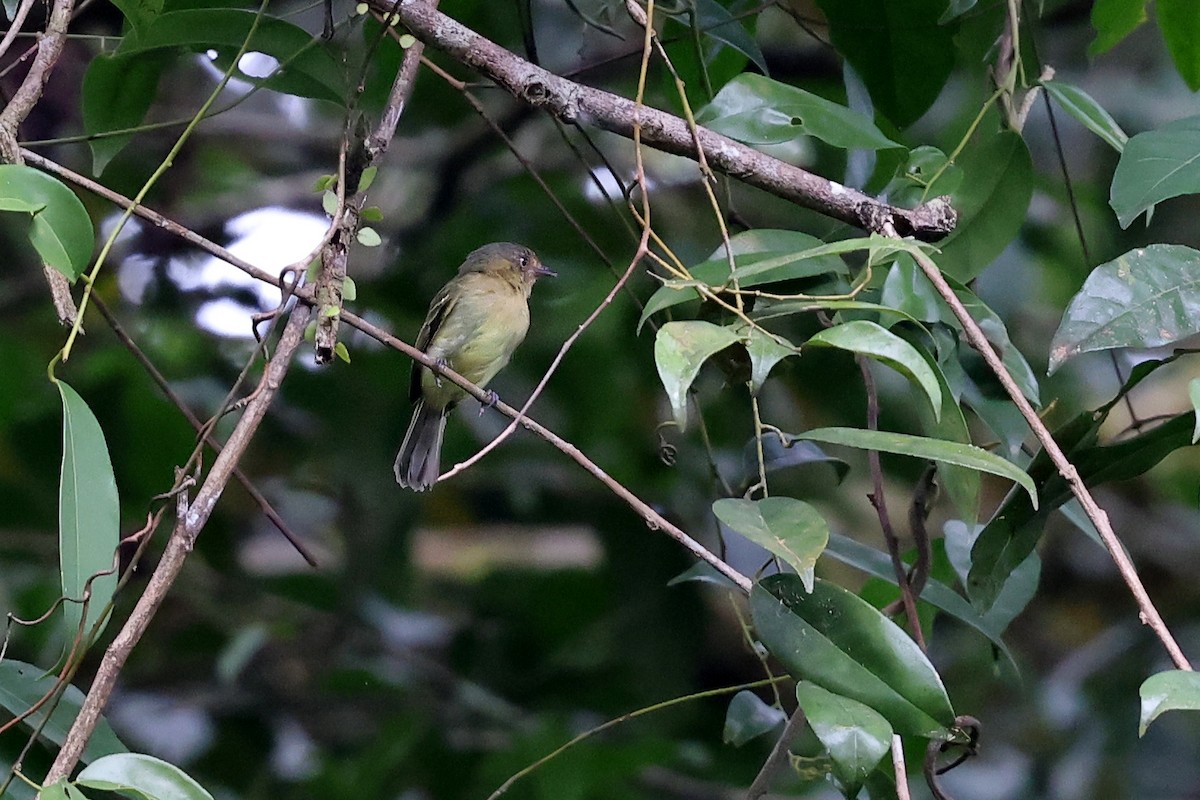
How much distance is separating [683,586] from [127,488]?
164cm

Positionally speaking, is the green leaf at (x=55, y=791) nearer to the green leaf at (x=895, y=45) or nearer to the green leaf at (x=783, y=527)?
the green leaf at (x=783, y=527)

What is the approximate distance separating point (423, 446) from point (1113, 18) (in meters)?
2.17

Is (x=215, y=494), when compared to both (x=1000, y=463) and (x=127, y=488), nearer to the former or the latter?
(x=1000, y=463)

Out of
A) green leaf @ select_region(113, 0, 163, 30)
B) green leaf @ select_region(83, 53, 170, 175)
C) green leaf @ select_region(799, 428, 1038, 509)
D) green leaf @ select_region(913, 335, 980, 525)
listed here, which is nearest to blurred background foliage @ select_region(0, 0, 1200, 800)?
green leaf @ select_region(83, 53, 170, 175)

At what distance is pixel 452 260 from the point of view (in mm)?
4234

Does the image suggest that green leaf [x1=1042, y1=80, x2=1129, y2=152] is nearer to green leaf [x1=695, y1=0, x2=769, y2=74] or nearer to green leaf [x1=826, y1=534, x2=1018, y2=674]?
green leaf [x1=695, y1=0, x2=769, y2=74]

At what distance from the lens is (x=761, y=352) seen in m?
1.58

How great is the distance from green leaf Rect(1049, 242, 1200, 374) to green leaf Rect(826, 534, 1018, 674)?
72 centimetres

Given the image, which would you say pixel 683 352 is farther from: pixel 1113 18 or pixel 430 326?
pixel 430 326

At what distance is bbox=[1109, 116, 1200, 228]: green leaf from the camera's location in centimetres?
176

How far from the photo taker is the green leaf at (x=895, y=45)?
2.47 m

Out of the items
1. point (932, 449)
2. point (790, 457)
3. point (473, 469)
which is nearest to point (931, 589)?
point (790, 457)

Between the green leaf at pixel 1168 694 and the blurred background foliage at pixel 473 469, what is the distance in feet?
7.24

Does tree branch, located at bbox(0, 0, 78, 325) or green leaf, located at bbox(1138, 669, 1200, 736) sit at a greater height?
tree branch, located at bbox(0, 0, 78, 325)
